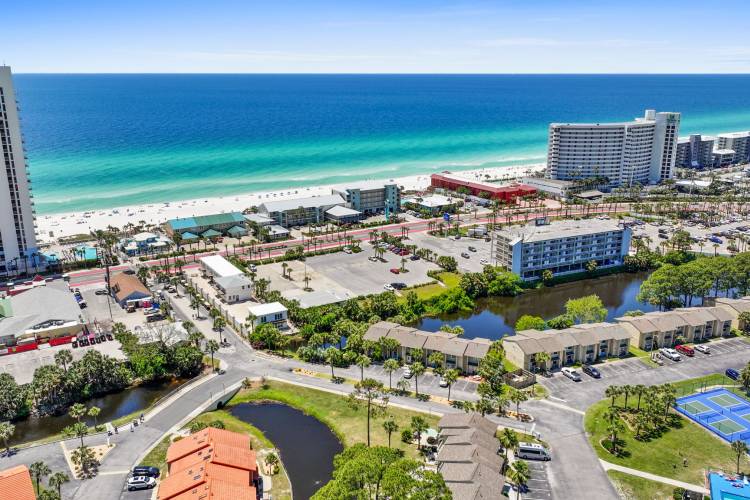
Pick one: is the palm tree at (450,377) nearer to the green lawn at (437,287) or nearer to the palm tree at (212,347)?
the palm tree at (212,347)

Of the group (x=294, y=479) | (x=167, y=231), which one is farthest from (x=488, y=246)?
(x=294, y=479)

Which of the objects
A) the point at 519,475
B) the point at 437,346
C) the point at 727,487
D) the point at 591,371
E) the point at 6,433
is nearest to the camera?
the point at 519,475

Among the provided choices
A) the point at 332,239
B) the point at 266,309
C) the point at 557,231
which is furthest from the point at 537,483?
the point at 332,239

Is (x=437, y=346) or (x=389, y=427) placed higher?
(x=437, y=346)

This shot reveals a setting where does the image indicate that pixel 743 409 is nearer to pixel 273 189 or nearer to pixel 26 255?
pixel 26 255

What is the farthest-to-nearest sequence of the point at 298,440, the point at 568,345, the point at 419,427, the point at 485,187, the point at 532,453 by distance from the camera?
1. the point at 485,187
2. the point at 568,345
3. the point at 298,440
4. the point at 419,427
5. the point at 532,453

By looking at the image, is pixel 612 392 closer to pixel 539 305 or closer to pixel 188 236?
pixel 539 305

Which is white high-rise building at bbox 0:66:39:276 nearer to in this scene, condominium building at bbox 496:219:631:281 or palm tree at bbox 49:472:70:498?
palm tree at bbox 49:472:70:498
